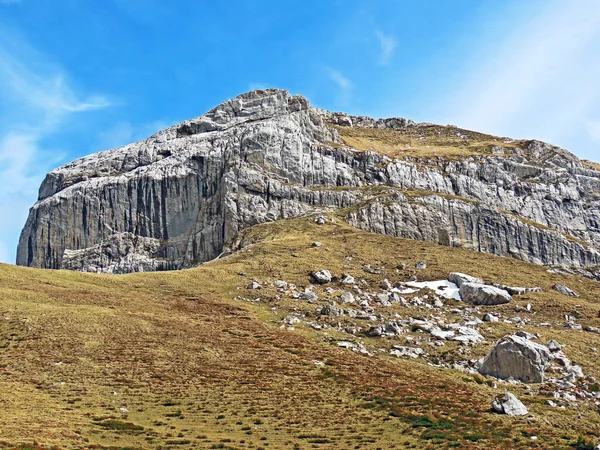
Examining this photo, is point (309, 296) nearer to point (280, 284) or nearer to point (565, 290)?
point (280, 284)

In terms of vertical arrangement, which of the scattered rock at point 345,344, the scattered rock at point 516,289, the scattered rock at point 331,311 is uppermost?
the scattered rock at point 516,289

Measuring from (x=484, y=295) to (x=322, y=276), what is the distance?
946 inches

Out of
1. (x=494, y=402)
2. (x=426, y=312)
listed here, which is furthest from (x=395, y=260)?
(x=494, y=402)

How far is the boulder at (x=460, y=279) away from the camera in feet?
256

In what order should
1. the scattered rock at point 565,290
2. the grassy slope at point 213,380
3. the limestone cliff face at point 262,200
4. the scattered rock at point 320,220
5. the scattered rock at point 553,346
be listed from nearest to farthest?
1. the grassy slope at point 213,380
2. the scattered rock at point 553,346
3. the scattered rock at point 565,290
4. the scattered rock at point 320,220
5. the limestone cliff face at point 262,200

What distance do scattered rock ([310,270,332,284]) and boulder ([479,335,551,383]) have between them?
1388 inches

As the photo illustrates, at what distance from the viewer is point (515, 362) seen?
4603 cm

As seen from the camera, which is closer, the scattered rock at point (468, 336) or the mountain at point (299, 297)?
the mountain at point (299, 297)

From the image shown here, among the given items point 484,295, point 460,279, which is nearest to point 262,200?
point 460,279

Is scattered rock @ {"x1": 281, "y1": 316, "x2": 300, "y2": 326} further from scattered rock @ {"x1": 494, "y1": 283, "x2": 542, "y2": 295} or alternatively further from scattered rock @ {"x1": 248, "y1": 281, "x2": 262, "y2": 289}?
scattered rock @ {"x1": 494, "y1": 283, "x2": 542, "y2": 295}

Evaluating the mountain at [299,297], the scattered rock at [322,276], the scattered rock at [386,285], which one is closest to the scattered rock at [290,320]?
the mountain at [299,297]

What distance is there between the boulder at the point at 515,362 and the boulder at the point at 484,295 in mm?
25205

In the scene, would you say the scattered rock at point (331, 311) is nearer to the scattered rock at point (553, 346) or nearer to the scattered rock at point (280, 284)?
the scattered rock at point (280, 284)

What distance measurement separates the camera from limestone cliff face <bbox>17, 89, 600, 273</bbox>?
403 feet
